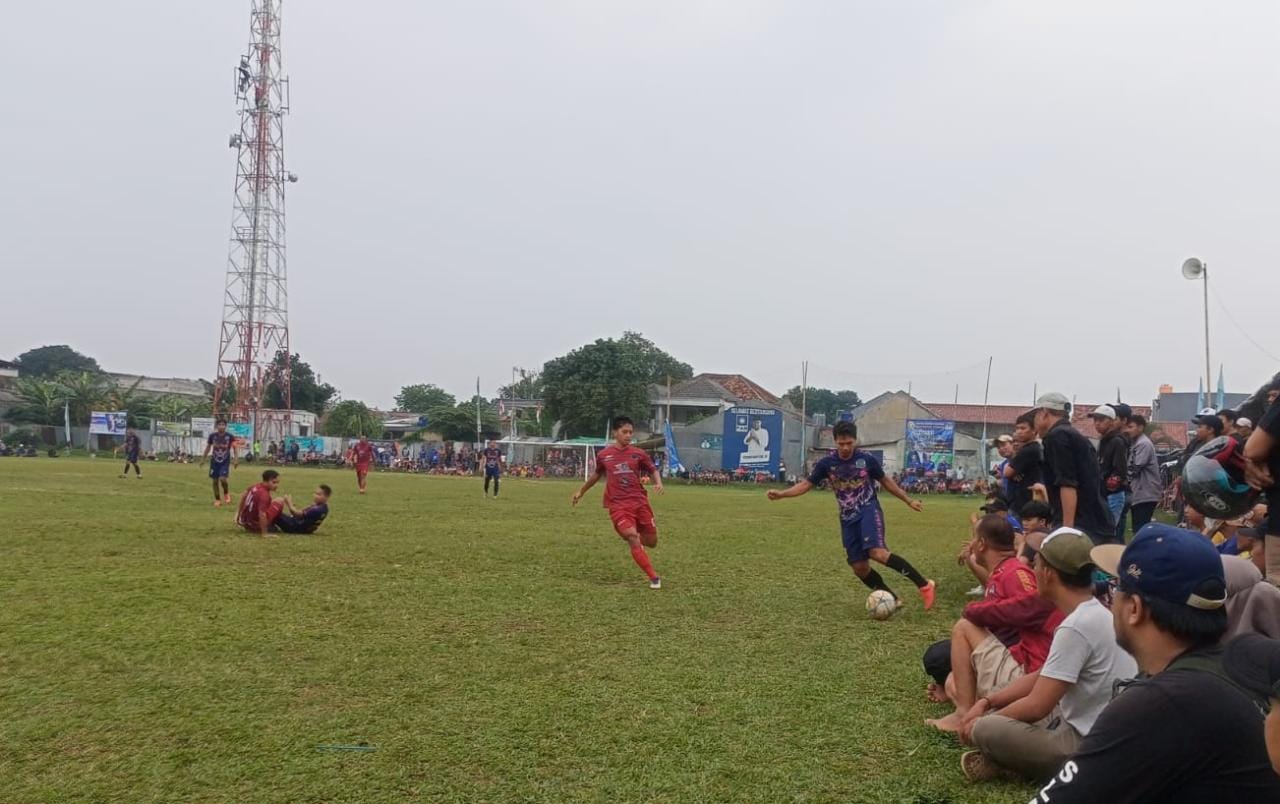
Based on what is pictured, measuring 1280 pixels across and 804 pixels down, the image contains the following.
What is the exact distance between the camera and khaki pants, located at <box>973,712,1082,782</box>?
13.2 feet

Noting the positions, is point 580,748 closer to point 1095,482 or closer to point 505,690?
point 505,690

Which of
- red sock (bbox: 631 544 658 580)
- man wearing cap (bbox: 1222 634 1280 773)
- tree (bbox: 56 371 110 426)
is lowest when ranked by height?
red sock (bbox: 631 544 658 580)

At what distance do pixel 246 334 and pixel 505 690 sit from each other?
65.3 m

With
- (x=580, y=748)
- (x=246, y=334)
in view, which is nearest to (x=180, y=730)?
(x=580, y=748)

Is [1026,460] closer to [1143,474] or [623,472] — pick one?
[1143,474]

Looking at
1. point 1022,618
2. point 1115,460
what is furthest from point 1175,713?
point 1115,460

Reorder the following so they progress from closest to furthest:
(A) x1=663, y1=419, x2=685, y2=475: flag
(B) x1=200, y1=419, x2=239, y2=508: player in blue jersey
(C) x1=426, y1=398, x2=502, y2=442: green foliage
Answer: (B) x1=200, y1=419, x2=239, y2=508: player in blue jersey
(A) x1=663, y1=419, x2=685, y2=475: flag
(C) x1=426, y1=398, x2=502, y2=442: green foliage

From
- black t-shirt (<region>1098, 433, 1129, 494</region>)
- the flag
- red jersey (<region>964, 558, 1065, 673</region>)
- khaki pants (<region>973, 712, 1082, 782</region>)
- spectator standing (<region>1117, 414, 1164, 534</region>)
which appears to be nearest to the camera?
khaki pants (<region>973, 712, 1082, 782</region>)

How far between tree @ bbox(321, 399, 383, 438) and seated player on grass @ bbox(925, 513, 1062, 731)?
74056 mm

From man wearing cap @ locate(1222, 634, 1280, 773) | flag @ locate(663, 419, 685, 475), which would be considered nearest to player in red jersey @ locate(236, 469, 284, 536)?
man wearing cap @ locate(1222, 634, 1280, 773)

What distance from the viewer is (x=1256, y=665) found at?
1.99 metres

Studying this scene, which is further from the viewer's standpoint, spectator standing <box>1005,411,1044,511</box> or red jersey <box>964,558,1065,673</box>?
spectator standing <box>1005,411,1044,511</box>

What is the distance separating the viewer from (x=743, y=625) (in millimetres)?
7695

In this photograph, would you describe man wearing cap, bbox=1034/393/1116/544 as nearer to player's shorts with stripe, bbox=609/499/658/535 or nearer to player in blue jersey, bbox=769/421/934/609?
player in blue jersey, bbox=769/421/934/609
